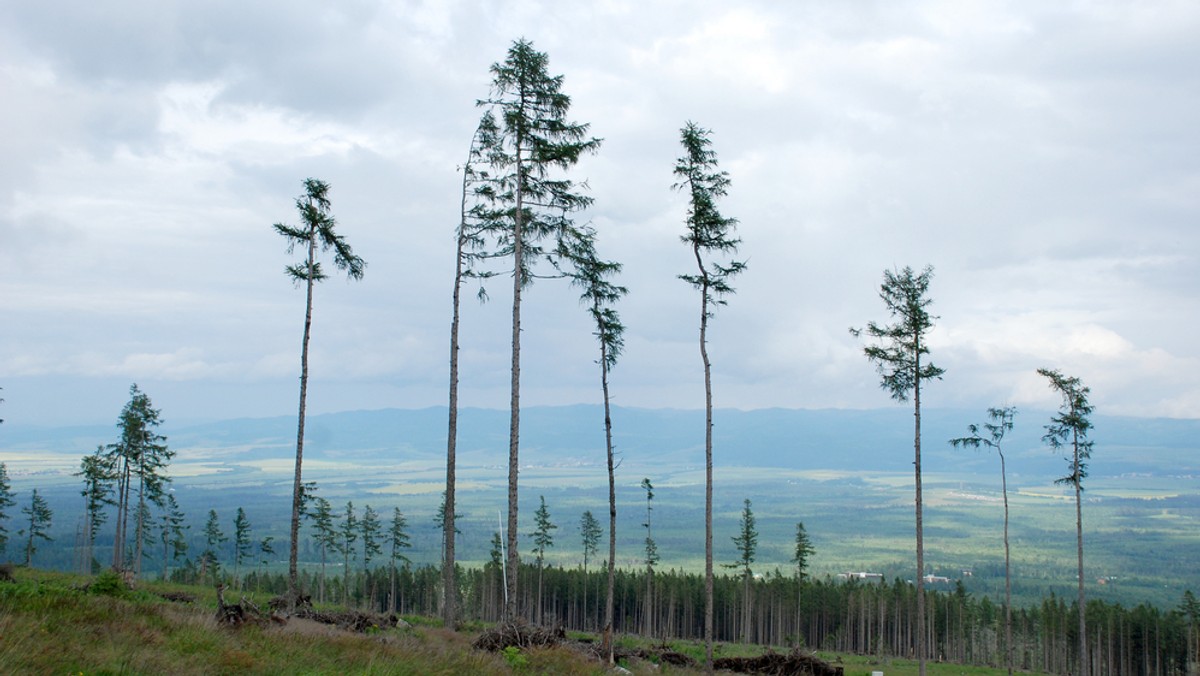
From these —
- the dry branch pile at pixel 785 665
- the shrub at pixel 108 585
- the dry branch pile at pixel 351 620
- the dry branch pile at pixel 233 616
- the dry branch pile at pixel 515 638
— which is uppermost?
the shrub at pixel 108 585

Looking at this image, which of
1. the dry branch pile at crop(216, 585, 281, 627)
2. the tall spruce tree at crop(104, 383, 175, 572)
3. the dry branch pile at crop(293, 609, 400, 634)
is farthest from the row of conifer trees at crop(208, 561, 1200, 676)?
the dry branch pile at crop(216, 585, 281, 627)

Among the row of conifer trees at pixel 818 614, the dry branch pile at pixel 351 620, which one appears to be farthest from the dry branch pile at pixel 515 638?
the row of conifer trees at pixel 818 614

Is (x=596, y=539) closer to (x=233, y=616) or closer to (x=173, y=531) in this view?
(x=173, y=531)

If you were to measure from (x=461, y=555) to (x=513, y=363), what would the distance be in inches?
5532

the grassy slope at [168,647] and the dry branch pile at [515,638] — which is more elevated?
the grassy slope at [168,647]

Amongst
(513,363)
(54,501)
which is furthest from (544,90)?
(54,501)

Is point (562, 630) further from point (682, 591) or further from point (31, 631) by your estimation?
point (682, 591)

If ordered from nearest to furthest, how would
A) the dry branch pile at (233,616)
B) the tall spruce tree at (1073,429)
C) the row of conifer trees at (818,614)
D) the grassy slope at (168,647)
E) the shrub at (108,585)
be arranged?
the grassy slope at (168,647) < the dry branch pile at (233,616) < the shrub at (108,585) < the tall spruce tree at (1073,429) < the row of conifer trees at (818,614)

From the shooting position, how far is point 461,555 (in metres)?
149

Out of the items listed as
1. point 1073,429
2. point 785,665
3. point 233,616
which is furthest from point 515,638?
point 1073,429

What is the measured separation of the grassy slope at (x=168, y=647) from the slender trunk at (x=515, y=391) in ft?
17.4

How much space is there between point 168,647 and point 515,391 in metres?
10.6

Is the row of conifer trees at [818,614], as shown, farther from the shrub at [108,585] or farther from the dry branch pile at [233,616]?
the dry branch pile at [233,616]

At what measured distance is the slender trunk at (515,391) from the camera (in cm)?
1698
